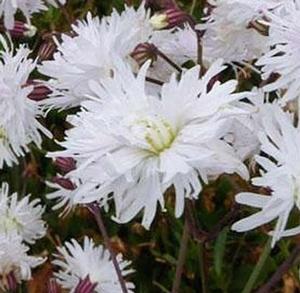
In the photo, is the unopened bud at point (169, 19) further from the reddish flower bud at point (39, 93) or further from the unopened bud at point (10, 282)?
the unopened bud at point (10, 282)

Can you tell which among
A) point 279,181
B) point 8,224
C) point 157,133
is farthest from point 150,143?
point 8,224

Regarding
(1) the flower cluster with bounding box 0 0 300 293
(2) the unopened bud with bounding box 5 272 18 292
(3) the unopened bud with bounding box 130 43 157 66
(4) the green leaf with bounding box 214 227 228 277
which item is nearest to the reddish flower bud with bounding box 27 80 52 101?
(1) the flower cluster with bounding box 0 0 300 293

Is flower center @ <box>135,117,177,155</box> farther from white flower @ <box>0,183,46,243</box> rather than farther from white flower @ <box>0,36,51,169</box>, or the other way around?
white flower @ <box>0,183,46,243</box>

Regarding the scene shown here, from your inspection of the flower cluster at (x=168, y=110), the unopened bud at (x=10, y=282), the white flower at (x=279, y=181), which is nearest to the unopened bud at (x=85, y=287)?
the flower cluster at (x=168, y=110)

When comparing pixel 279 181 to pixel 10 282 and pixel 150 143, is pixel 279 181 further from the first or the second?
pixel 10 282

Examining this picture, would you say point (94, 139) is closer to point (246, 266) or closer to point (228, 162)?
point (228, 162)

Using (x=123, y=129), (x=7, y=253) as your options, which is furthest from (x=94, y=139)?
(x=7, y=253)
